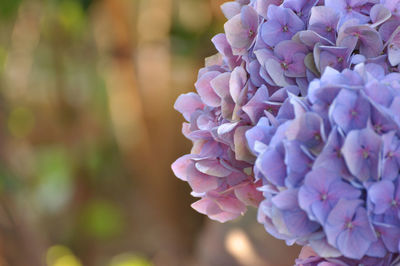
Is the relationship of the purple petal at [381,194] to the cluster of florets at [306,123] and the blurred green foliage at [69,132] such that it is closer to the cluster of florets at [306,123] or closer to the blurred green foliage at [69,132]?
the cluster of florets at [306,123]

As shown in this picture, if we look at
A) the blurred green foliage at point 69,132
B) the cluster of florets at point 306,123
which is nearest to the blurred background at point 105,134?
the blurred green foliage at point 69,132

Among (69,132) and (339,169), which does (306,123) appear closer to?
(339,169)

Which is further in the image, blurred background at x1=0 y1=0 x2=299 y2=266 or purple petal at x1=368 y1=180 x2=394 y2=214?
blurred background at x1=0 y1=0 x2=299 y2=266

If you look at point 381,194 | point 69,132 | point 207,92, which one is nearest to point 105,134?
point 69,132

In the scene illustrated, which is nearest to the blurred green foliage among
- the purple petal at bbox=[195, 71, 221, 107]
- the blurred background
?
the blurred background

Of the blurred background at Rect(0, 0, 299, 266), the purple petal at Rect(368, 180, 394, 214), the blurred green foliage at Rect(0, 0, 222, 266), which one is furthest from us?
the blurred green foliage at Rect(0, 0, 222, 266)

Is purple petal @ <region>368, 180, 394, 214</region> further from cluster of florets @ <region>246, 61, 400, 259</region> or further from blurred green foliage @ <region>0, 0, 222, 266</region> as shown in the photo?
blurred green foliage @ <region>0, 0, 222, 266</region>

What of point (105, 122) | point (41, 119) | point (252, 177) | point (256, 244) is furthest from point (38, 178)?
point (252, 177)

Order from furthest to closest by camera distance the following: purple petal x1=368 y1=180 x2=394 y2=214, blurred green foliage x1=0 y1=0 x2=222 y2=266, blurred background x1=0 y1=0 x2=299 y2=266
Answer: blurred green foliage x1=0 y1=0 x2=222 y2=266
blurred background x1=0 y1=0 x2=299 y2=266
purple petal x1=368 y1=180 x2=394 y2=214
